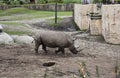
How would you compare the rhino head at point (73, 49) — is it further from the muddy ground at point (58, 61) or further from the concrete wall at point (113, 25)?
the concrete wall at point (113, 25)

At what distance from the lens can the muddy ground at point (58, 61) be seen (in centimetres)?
909

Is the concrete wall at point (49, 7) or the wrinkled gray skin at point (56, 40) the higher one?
the wrinkled gray skin at point (56, 40)

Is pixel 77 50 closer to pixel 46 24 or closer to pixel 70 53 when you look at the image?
pixel 70 53

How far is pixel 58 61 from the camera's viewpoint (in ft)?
36.1

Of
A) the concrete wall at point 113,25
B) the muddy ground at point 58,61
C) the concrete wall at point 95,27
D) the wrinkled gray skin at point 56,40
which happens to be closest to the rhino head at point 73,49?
the wrinkled gray skin at point 56,40

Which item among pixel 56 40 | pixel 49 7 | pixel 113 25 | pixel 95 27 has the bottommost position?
pixel 49 7

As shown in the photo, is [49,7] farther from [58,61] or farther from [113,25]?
[58,61]

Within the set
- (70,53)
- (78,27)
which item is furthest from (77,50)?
(78,27)

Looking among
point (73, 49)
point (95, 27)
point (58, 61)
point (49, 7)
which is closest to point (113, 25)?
point (95, 27)

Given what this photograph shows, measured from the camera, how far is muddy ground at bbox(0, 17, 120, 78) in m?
9.09

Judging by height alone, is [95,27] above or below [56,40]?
below

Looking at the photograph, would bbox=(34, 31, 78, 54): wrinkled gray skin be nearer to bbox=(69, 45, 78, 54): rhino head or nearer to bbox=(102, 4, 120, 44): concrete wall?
bbox=(69, 45, 78, 54): rhino head

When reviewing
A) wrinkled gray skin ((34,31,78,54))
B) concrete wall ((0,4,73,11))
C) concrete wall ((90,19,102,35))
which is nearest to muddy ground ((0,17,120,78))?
wrinkled gray skin ((34,31,78,54))

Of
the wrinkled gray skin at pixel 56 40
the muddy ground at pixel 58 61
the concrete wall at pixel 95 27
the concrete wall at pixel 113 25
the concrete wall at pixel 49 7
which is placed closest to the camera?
the muddy ground at pixel 58 61
